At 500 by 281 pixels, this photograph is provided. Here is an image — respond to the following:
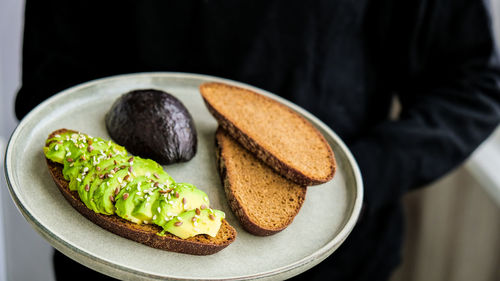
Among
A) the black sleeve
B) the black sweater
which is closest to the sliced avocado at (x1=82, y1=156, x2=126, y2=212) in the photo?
the black sweater

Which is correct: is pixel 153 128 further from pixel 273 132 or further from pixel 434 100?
pixel 434 100

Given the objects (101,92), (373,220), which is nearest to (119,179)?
(101,92)

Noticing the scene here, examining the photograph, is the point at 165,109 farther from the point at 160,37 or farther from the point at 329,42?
the point at 329,42

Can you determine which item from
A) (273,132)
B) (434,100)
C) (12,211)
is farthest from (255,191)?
(12,211)

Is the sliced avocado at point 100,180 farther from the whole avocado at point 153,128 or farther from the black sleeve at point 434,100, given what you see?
the black sleeve at point 434,100

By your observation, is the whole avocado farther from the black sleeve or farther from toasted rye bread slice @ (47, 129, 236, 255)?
the black sleeve

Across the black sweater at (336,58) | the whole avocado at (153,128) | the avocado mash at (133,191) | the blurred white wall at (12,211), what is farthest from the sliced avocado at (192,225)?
the blurred white wall at (12,211)
